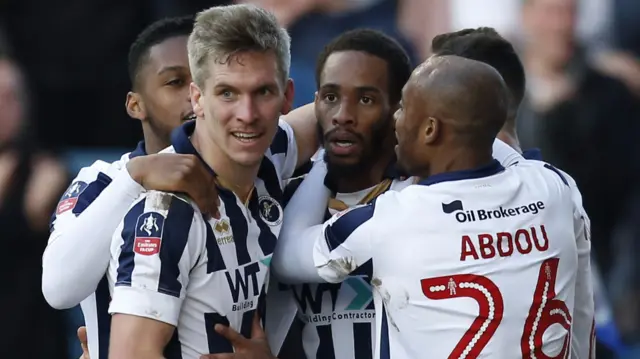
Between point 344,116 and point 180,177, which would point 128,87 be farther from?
point 180,177

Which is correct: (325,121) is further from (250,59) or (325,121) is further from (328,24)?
(328,24)

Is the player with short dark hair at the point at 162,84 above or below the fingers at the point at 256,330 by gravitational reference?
above

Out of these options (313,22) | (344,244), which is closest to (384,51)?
(344,244)

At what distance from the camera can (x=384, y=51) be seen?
402 centimetres

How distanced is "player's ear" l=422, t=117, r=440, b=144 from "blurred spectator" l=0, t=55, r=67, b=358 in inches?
188

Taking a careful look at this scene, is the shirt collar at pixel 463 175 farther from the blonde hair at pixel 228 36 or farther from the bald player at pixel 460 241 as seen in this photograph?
the blonde hair at pixel 228 36

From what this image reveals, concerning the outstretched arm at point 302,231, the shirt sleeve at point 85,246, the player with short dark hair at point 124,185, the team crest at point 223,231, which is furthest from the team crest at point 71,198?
the outstretched arm at point 302,231

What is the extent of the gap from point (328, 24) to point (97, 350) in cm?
455

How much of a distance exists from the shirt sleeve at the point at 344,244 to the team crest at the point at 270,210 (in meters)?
0.24

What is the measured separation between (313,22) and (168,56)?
12.8 ft

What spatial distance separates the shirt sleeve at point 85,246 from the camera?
11.6ft

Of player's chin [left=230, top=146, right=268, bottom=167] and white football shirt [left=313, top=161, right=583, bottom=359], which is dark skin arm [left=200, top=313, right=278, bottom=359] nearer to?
white football shirt [left=313, top=161, right=583, bottom=359]

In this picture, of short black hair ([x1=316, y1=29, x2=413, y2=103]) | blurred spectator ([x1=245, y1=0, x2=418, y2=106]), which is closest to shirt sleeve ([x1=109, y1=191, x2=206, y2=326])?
short black hair ([x1=316, y1=29, x2=413, y2=103])

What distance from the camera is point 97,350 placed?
3771mm
